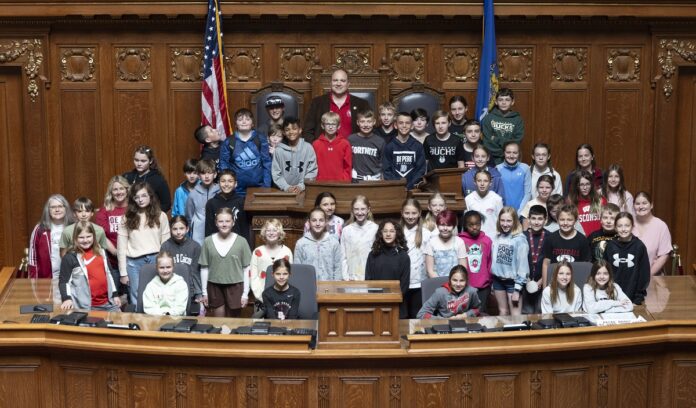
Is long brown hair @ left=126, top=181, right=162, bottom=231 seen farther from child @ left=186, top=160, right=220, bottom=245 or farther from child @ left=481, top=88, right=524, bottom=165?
child @ left=481, top=88, right=524, bottom=165

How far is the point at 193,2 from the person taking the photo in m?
13.0

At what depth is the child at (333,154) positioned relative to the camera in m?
11.4

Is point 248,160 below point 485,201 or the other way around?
the other way around

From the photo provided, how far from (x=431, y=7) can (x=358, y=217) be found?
372cm

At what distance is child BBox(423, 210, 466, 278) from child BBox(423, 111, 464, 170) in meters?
1.81

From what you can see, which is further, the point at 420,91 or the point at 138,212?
the point at 420,91

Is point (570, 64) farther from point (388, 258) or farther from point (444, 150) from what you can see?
point (388, 258)

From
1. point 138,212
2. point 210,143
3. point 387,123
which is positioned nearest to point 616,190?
point 387,123

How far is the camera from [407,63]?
13.4 m

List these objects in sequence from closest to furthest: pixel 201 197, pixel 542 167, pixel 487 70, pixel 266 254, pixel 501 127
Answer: pixel 266 254 → pixel 201 197 → pixel 542 167 → pixel 501 127 → pixel 487 70

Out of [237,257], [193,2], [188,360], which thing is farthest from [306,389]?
[193,2]

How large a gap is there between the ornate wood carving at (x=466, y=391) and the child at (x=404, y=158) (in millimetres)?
3371

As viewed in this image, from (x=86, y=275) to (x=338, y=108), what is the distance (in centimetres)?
367

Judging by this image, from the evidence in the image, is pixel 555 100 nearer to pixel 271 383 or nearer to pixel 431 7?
pixel 431 7
